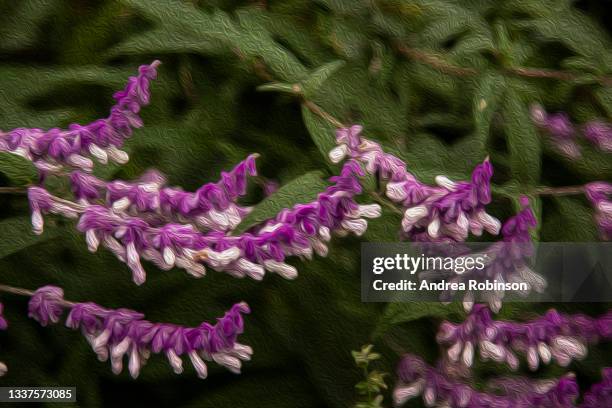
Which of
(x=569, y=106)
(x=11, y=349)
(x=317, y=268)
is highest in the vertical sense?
(x=569, y=106)

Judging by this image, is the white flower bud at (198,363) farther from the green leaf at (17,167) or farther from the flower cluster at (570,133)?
the flower cluster at (570,133)

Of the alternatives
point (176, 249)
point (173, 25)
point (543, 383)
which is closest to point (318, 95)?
point (173, 25)

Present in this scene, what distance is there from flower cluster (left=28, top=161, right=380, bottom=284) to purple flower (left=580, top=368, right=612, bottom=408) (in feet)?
1.12

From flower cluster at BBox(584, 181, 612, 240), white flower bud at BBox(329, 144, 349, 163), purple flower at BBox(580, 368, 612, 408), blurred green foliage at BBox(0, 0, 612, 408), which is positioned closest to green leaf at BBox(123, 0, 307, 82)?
blurred green foliage at BBox(0, 0, 612, 408)

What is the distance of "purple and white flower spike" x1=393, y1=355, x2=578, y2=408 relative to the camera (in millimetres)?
831

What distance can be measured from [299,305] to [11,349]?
33cm

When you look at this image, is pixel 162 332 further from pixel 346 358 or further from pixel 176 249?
pixel 346 358

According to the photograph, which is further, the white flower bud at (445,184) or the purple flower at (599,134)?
the purple flower at (599,134)

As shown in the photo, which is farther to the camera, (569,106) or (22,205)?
(569,106)

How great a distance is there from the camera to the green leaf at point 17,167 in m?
0.72

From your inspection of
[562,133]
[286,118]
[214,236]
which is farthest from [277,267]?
[562,133]

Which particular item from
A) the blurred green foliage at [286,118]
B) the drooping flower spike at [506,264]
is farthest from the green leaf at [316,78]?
the drooping flower spike at [506,264]

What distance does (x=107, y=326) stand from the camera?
75 centimetres

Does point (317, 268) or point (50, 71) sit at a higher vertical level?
point (50, 71)
